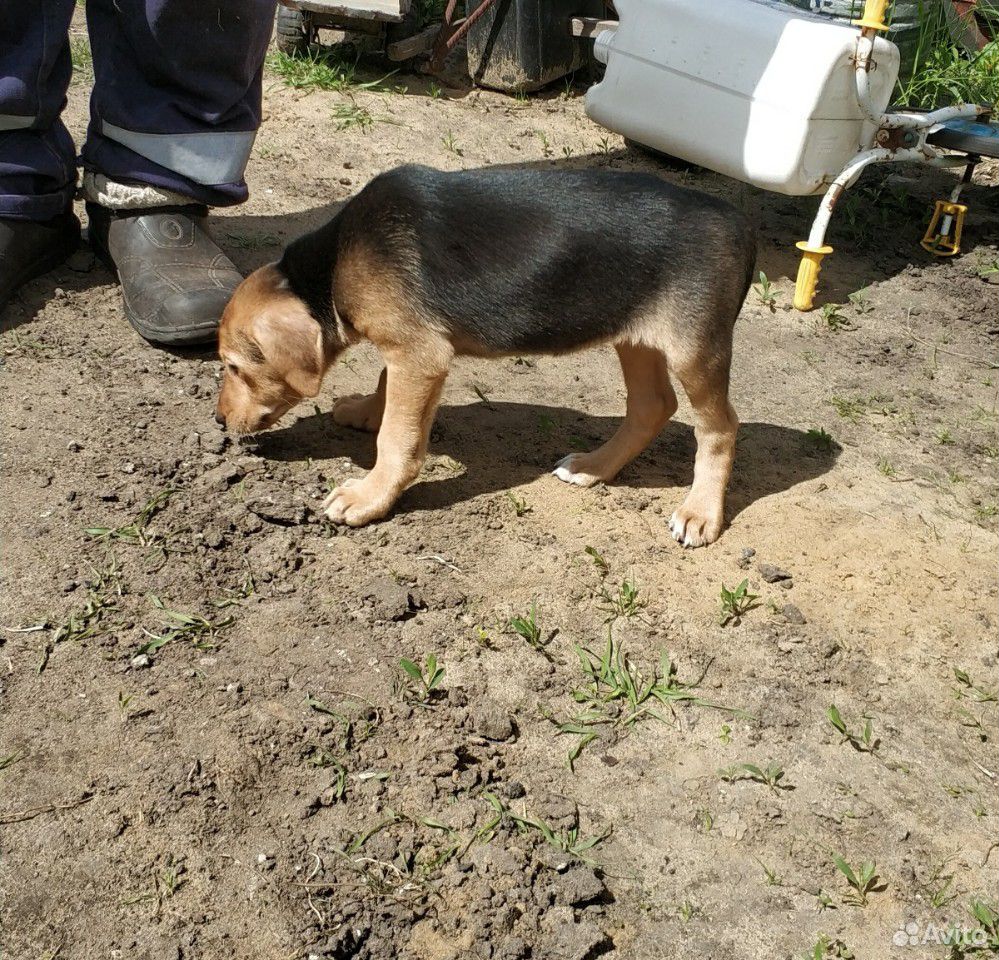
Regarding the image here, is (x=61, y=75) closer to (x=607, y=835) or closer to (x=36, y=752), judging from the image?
(x=36, y=752)

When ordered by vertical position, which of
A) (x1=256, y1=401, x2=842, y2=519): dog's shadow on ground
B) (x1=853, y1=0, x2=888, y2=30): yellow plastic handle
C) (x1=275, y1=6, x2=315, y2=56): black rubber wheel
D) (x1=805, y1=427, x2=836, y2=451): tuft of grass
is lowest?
(x1=256, y1=401, x2=842, y2=519): dog's shadow on ground

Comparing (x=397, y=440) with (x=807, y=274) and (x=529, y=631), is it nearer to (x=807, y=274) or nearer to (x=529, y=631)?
(x=529, y=631)

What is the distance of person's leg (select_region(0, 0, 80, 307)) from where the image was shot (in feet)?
13.6

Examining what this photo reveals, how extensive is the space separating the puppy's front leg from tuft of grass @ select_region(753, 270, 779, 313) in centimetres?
250

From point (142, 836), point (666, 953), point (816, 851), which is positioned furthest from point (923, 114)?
point (142, 836)

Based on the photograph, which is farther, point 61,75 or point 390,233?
point 61,75

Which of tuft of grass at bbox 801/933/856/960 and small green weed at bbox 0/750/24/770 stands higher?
small green weed at bbox 0/750/24/770

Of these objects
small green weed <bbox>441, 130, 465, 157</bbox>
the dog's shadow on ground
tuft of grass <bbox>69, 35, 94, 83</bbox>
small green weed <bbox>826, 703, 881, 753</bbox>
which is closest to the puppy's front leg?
the dog's shadow on ground

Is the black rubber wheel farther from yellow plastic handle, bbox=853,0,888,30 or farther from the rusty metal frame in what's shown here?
yellow plastic handle, bbox=853,0,888,30

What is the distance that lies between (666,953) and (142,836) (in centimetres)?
120

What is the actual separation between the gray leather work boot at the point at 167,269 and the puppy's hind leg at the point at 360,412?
23.8 inches

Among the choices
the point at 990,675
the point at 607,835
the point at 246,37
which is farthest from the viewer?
the point at 246,37

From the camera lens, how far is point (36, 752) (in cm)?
268

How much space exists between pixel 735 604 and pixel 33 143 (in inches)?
127
